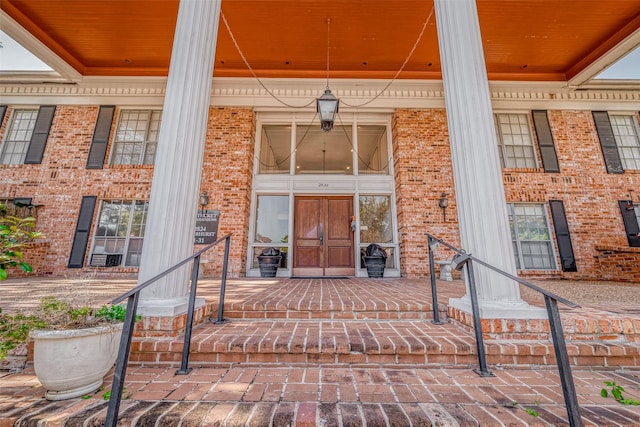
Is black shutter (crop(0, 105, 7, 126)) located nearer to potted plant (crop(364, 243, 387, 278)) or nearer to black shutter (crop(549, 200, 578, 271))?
potted plant (crop(364, 243, 387, 278))

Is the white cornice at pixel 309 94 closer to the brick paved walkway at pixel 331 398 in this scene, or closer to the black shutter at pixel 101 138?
the black shutter at pixel 101 138

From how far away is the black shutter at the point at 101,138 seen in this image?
6414mm

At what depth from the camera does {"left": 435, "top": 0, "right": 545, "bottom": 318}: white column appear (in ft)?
6.83

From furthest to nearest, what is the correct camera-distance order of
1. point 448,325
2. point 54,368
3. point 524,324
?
point 448,325, point 524,324, point 54,368

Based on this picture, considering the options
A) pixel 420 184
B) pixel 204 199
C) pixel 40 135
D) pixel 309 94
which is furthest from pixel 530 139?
pixel 40 135

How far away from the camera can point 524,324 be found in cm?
200

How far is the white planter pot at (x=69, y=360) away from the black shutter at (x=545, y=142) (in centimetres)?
871

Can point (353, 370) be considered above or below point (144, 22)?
below

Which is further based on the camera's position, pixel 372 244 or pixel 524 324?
pixel 372 244

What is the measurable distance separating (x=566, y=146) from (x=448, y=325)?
280 inches

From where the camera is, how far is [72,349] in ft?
4.81

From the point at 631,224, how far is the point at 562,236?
161cm

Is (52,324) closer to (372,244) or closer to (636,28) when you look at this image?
(372,244)

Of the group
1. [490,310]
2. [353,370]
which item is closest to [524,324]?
[490,310]
